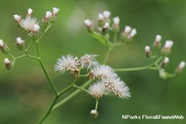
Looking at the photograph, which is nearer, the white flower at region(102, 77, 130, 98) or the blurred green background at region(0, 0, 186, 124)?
the white flower at region(102, 77, 130, 98)

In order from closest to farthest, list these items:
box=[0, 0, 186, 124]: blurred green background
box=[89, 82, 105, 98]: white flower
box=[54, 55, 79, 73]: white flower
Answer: box=[89, 82, 105, 98]: white flower
box=[54, 55, 79, 73]: white flower
box=[0, 0, 186, 124]: blurred green background

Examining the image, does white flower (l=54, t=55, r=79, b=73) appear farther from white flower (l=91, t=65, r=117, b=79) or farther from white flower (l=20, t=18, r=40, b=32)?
white flower (l=20, t=18, r=40, b=32)

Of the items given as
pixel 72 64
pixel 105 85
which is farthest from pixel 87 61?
pixel 105 85

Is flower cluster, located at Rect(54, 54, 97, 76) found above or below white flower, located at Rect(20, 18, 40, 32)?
below

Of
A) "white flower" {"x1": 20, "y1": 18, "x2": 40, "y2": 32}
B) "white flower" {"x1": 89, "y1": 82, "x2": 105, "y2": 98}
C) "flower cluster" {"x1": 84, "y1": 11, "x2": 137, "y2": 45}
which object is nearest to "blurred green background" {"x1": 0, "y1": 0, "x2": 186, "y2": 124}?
"flower cluster" {"x1": 84, "y1": 11, "x2": 137, "y2": 45}

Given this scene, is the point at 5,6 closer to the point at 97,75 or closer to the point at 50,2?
the point at 50,2

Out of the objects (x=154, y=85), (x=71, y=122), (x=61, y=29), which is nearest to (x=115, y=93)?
(x=71, y=122)

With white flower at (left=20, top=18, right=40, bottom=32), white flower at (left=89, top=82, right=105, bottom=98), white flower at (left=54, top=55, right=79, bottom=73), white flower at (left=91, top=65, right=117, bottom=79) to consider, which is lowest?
white flower at (left=89, top=82, right=105, bottom=98)

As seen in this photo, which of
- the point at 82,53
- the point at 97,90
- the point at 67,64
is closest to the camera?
the point at 97,90

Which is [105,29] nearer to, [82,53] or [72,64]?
[72,64]
